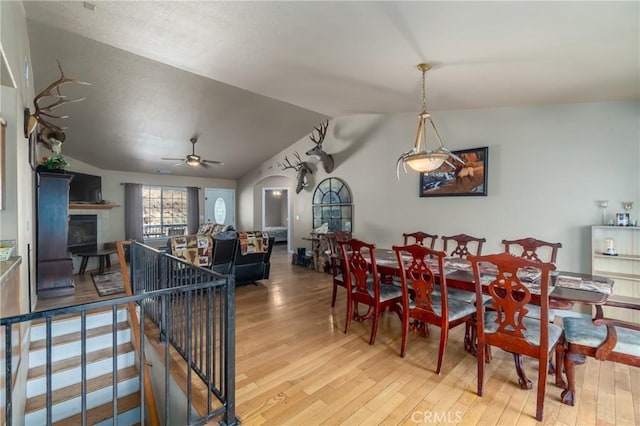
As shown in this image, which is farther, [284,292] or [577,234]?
[284,292]

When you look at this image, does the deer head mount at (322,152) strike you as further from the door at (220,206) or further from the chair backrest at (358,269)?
the door at (220,206)

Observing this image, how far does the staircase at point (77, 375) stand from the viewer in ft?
9.41

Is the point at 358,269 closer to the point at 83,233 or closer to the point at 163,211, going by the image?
the point at 83,233

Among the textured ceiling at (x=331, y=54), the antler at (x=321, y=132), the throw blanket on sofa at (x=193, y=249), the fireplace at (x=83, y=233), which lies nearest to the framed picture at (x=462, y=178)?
the textured ceiling at (x=331, y=54)

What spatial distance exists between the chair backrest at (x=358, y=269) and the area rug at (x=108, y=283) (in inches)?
138

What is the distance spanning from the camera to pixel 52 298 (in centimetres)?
399

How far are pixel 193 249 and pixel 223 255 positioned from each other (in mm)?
488

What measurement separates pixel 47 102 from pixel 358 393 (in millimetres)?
5960

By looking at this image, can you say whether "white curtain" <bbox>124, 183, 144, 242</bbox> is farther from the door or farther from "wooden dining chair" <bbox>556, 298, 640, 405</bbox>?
"wooden dining chair" <bbox>556, 298, 640, 405</bbox>

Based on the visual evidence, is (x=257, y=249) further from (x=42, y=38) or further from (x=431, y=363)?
(x=42, y=38)

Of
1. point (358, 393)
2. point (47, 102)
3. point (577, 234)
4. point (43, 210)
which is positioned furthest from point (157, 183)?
point (577, 234)

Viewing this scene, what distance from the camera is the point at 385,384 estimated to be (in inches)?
91.4

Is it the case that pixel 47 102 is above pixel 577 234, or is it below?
above

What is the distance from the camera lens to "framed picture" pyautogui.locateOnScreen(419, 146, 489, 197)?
4.42 meters
